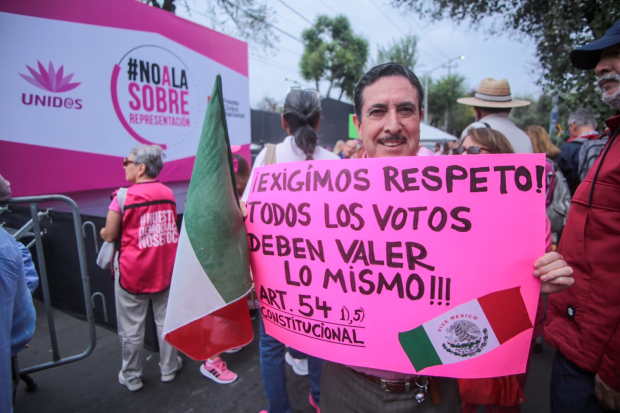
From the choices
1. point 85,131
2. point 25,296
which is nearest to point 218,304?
point 25,296

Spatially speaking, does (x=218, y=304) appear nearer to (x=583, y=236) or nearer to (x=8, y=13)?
(x=583, y=236)

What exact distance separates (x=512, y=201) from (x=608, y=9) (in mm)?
6135

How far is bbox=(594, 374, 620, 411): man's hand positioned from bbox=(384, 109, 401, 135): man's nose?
1241 millimetres

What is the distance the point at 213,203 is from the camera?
3.72 ft

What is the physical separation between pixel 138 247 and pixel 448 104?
151 feet

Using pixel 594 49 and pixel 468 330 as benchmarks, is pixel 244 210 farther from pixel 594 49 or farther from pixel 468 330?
pixel 594 49

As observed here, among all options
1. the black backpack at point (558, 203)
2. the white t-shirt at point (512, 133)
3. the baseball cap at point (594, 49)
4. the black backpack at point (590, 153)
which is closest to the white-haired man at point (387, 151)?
the baseball cap at point (594, 49)

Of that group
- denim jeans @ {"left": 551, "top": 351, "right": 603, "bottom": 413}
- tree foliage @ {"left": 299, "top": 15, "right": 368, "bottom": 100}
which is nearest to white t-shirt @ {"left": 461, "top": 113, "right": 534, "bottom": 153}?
denim jeans @ {"left": 551, "top": 351, "right": 603, "bottom": 413}

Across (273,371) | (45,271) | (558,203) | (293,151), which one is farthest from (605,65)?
(45,271)

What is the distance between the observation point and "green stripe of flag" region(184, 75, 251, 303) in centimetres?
113

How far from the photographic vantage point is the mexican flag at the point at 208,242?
3.73 ft

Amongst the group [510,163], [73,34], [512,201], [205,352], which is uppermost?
[73,34]

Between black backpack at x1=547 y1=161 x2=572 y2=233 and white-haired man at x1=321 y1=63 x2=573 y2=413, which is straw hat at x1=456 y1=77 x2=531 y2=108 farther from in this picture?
white-haired man at x1=321 y1=63 x2=573 y2=413

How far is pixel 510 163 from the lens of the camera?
1.00 metres
